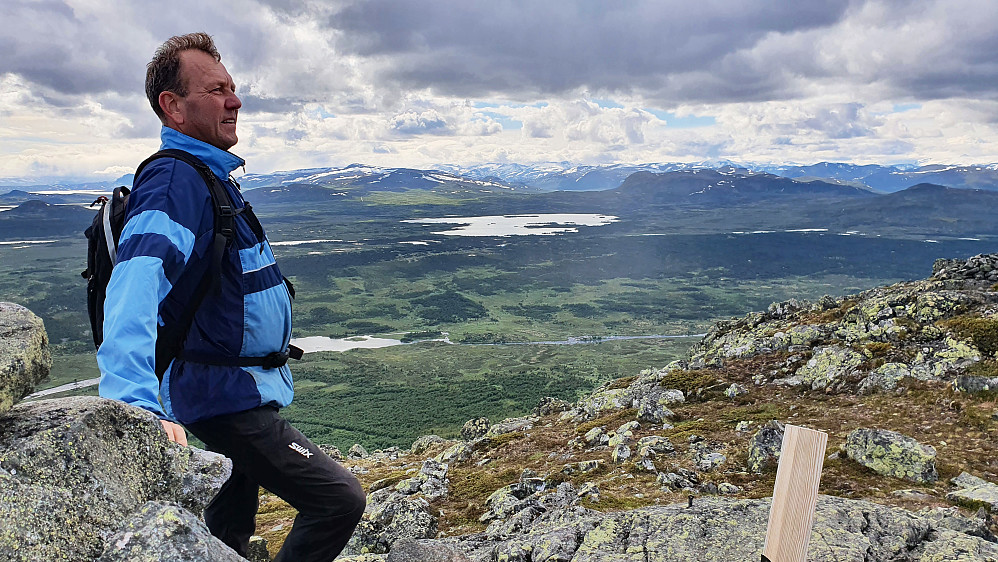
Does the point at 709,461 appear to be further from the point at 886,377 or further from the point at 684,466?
the point at 886,377

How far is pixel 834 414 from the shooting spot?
15008 mm

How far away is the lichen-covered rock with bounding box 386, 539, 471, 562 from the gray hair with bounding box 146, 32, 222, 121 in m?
5.58

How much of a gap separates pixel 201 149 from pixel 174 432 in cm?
227

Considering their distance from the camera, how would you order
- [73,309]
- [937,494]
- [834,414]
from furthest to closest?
[73,309]
[834,414]
[937,494]

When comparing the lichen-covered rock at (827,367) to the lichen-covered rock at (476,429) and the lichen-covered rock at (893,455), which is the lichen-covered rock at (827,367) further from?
the lichen-covered rock at (476,429)

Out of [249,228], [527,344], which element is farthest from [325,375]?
[249,228]

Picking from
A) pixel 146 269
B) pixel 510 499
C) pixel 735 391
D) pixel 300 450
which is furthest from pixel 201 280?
pixel 735 391

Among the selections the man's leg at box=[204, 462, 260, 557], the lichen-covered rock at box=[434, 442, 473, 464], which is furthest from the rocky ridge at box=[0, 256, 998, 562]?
the man's leg at box=[204, 462, 260, 557]

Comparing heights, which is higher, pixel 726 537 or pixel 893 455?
pixel 726 537

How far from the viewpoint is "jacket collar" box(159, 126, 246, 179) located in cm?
466

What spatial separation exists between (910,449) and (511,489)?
7.63 m

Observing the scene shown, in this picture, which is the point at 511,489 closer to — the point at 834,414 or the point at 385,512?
the point at 385,512

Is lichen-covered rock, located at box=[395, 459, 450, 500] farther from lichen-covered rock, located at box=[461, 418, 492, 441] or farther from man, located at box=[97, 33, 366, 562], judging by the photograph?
man, located at box=[97, 33, 366, 562]

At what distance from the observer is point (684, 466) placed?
12281mm
